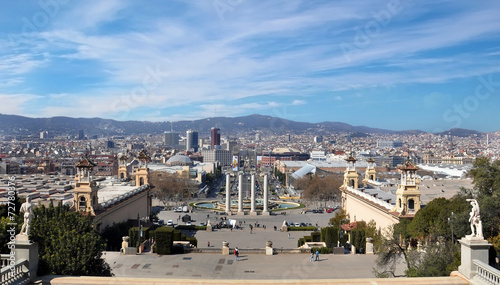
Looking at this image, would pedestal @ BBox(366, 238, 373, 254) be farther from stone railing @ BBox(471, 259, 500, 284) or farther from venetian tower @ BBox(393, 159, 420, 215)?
stone railing @ BBox(471, 259, 500, 284)

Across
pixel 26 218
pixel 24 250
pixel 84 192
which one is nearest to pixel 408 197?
pixel 84 192

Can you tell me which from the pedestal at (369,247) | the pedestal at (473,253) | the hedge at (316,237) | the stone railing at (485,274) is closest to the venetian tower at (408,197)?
the pedestal at (369,247)

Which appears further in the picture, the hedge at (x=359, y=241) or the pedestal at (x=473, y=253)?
the hedge at (x=359, y=241)

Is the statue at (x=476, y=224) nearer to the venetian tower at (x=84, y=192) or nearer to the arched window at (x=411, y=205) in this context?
the arched window at (x=411, y=205)

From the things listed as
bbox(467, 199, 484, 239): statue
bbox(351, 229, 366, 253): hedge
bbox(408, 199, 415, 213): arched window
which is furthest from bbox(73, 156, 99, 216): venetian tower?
bbox(467, 199, 484, 239): statue

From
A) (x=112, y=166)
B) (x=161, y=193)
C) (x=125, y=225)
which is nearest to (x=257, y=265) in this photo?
(x=125, y=225)

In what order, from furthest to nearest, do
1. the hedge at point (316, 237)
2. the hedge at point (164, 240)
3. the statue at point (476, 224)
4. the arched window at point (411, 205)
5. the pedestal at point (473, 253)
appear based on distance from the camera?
1. the hedge at point (316, 237)
2. the arched window at point (411, 205)
3. the hedge at point (164, 240)
4. the statue at point (476, 224)
5. the pedestal at point (473, 253)

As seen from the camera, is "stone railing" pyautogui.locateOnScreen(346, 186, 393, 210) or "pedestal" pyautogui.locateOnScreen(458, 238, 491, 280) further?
"stone railing" pyautogui.locateOnScreen(346, 186, 393, 210)
